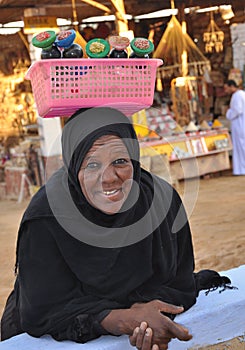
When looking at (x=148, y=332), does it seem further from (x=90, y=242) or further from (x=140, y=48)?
(x=140, y=48)

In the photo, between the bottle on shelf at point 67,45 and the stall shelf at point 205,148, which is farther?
the stall shelf at point 205,148

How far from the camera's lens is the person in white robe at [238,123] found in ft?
33.8

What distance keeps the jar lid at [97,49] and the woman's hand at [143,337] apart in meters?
0.80

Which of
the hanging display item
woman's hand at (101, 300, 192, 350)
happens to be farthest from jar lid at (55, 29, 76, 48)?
the hanging display item

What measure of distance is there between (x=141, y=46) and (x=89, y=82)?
0.74 feet

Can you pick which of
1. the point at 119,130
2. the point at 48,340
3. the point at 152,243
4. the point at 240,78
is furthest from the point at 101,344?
the point at 240,78

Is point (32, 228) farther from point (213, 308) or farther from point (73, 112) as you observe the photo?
point (213, 308)

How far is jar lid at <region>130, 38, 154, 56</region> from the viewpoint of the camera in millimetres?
2010

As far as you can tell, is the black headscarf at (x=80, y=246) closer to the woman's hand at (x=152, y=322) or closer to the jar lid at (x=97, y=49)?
the woman's hand at (x=152, y=322)

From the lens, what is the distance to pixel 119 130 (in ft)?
6.15

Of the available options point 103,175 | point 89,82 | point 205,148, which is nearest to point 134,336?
point 103,175

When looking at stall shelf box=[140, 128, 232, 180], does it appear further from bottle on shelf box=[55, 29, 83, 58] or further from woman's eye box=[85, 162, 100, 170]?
woman's eye box=[85, 162, 100, 170]

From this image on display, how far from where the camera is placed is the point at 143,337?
1.73m

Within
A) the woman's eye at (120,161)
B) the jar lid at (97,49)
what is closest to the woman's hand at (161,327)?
the woman's eye at (120,161)
